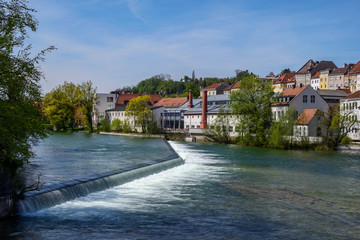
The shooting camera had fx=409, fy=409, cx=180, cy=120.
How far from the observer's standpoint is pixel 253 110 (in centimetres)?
5312

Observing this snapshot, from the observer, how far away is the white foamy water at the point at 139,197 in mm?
14280

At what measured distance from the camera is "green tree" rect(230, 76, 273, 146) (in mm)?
50769

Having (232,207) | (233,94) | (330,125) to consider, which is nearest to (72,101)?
(233,94)

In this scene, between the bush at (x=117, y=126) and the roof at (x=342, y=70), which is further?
the roof at (x=342, y=70)

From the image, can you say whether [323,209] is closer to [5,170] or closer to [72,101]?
[5,170]

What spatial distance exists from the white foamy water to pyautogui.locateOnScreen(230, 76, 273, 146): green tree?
2748 centimetres

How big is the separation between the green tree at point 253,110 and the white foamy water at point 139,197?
27.5 metres

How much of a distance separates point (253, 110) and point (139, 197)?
3815 cm

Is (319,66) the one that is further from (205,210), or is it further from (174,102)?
(205,210)

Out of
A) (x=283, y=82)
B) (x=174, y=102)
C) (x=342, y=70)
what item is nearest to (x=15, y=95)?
(x=174, y=102)

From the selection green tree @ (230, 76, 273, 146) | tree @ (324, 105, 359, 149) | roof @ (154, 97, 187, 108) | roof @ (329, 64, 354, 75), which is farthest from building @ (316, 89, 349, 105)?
roof @ (329, 64, 354, 75)

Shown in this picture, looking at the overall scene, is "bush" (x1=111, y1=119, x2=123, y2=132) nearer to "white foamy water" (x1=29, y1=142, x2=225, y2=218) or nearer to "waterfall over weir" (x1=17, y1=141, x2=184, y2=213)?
"white foamy water" (x1=29, y1=142, x2=225, y2=218)

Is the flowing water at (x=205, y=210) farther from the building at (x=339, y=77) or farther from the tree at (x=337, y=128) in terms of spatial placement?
the building at (x=339, y=77)

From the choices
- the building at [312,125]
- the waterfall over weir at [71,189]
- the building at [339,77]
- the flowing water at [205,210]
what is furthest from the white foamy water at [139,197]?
the building at [339,77]
